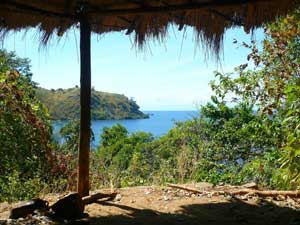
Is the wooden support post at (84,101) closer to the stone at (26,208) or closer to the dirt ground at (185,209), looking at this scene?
the dirt ground at (185,209)

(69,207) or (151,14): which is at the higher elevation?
(151,14)

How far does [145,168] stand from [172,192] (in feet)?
9.04

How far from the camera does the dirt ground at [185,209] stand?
11.0 ft

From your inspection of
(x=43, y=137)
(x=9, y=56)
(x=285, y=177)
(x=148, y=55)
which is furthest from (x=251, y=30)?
(x=9, y=56)

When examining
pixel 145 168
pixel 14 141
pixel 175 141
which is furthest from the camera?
pixel 175 141

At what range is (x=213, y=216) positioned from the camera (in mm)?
3523

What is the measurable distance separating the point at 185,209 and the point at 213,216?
0.27 meters

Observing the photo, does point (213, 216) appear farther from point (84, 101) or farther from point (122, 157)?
point (122, 157)

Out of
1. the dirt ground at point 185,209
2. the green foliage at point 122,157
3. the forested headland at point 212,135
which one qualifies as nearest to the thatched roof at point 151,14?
the forested headland at point 212,135

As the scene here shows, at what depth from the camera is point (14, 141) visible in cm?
540

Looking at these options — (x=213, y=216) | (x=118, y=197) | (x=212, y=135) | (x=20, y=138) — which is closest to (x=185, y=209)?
(x=213, y=216)

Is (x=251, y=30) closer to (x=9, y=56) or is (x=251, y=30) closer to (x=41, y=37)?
(x=41, y=37)

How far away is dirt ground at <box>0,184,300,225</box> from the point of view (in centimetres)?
334

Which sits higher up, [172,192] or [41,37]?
[41,37]
